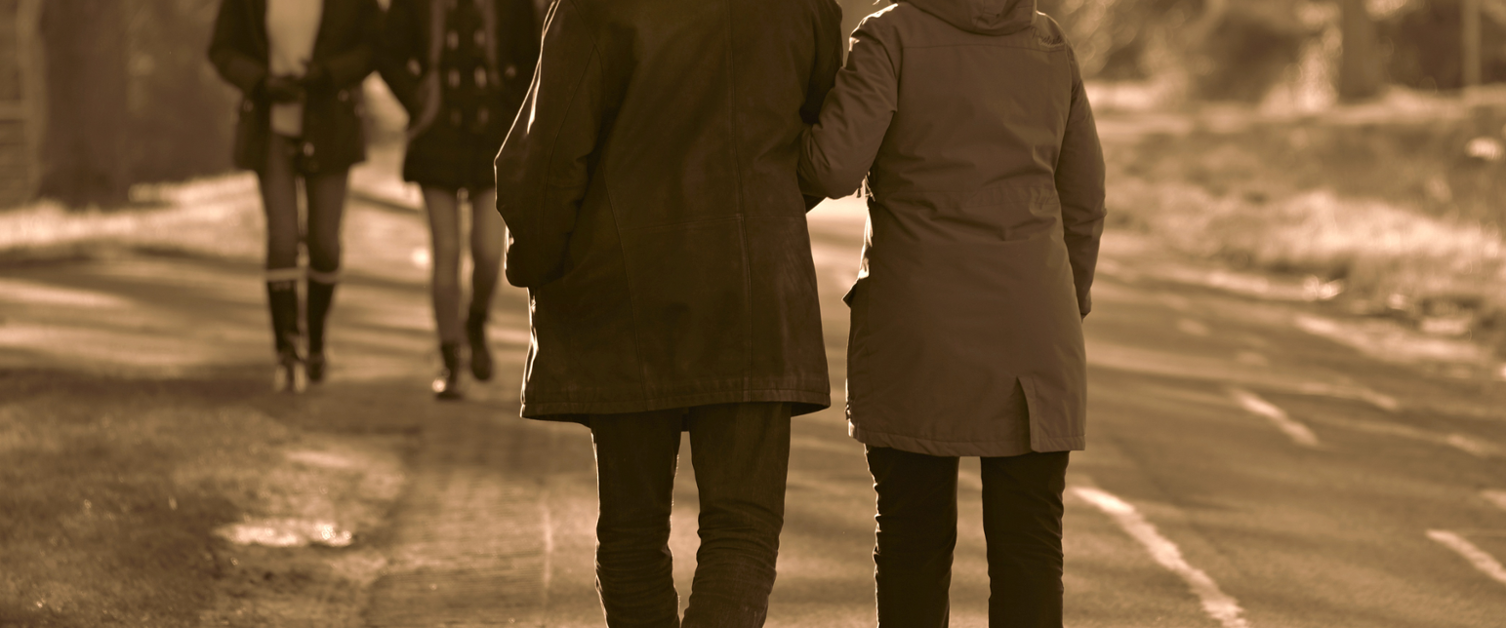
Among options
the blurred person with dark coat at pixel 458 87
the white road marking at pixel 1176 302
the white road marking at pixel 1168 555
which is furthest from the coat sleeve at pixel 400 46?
the white road marking at pixel 1176 302

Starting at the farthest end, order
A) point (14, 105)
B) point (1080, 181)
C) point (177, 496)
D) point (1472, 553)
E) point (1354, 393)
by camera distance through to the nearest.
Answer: point (14, 105), point (1354, 393), point (177, 496), point (1472, 553), point (1080, 181)

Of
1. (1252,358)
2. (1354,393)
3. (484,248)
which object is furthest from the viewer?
(1252,358)

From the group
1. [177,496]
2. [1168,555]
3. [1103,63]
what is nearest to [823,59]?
[1168,555]

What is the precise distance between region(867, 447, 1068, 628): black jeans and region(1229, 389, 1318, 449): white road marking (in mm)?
3900

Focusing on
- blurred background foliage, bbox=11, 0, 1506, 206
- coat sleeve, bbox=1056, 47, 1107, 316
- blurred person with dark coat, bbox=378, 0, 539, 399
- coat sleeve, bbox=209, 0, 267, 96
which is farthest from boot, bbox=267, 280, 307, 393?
blurred background foliage, bbox=11, 0, 1506, 206

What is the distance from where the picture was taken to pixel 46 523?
16.7 ft

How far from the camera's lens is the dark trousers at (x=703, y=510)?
3320 millimetres

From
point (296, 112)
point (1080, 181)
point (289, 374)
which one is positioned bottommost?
point (289, 374)

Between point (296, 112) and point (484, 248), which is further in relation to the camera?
point (484, 248)

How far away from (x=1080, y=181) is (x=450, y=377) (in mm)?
4476

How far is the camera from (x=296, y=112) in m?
7.07

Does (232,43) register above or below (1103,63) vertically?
above

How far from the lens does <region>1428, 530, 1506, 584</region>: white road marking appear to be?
201 inches

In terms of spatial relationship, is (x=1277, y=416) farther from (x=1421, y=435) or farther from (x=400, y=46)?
(x=400, y=46)
